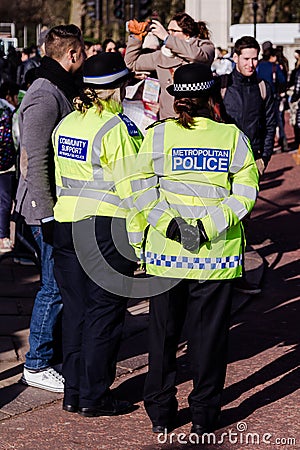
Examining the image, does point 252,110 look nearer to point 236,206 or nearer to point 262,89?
point 262,89

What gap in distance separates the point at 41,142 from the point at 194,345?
1461 mm

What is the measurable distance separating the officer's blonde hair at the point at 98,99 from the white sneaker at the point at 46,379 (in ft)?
5.44

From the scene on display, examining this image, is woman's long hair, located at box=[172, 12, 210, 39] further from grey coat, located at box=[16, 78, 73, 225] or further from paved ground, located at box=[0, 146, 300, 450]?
grey coat, located at box=[16, 78, 73, 225]

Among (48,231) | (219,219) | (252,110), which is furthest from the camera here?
(252,110)

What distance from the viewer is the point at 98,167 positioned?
5.21m

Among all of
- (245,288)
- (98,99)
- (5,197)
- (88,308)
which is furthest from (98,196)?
(5,197)

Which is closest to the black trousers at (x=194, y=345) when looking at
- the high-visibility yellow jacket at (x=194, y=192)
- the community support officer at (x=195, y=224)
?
the community support officer at (x=195, y=224)

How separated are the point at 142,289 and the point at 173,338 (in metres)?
0.33

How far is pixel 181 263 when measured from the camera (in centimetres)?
504

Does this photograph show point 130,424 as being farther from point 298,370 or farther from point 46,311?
point 298,370

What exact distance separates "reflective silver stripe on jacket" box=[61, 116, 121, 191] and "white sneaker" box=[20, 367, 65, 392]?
1.31m

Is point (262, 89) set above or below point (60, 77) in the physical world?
below

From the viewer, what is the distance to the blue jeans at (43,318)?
235 inches

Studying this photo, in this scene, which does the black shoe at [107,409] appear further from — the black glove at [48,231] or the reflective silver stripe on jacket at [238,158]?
the reflective silver stripe on jacket at [238,158]
